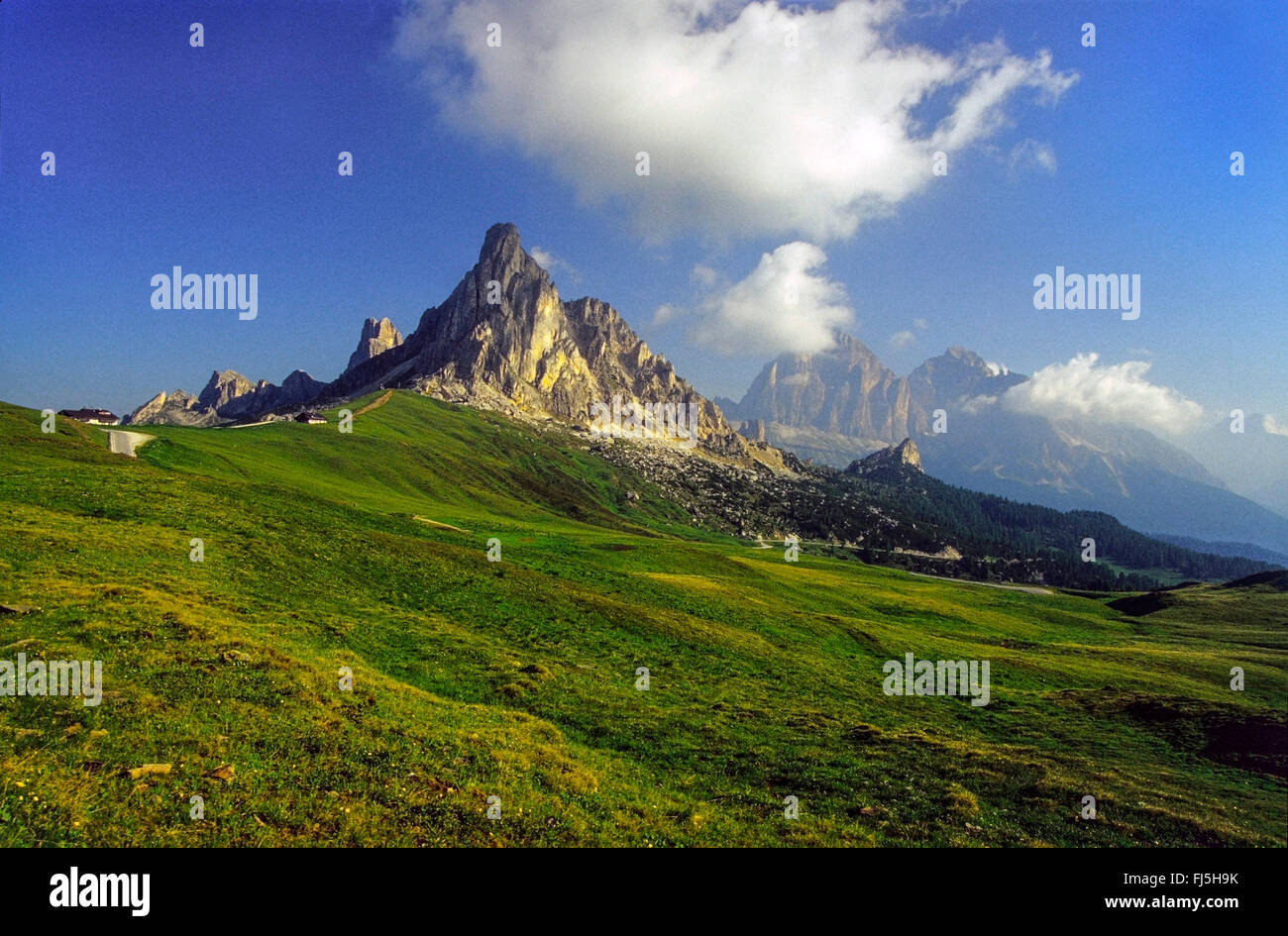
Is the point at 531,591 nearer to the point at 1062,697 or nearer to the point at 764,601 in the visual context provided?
the point at 764,601

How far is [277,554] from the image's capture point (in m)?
42.1

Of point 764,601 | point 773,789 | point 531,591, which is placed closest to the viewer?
point 773,789

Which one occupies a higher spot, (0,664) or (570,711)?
(0,664)

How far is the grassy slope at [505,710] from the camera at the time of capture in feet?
52.2

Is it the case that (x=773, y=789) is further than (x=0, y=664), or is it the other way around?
(x=773, y=789)

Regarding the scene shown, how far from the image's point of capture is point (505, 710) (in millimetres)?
25359

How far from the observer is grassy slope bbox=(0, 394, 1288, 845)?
1591 centimetres

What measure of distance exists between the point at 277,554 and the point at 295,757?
29.9m
